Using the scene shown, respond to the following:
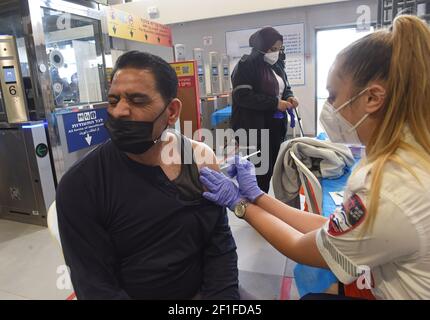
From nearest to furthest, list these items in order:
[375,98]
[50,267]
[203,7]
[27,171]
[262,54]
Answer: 1. [375,98]
2. [50,267]
3. [262,54]
4. [27,171]
5. [203,7]

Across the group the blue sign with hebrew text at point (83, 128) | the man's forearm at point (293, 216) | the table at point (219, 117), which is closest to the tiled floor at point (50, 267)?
the man's forearm at point (293, 216)

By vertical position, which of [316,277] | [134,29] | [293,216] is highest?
[134,29]

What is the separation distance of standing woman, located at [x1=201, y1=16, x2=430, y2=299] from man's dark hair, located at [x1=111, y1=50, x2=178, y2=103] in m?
0.57

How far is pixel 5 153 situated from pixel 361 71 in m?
3.33

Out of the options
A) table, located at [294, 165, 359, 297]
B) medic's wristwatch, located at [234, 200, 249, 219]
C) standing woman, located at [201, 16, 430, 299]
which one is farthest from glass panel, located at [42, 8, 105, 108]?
standing woman, located at [201, 16, 430, 299]

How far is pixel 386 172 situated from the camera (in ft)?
2.35

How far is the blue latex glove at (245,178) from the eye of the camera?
1.25 meters

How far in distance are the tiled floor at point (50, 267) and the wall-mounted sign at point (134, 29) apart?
2786mm

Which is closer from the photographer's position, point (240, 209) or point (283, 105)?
point (240, 209)

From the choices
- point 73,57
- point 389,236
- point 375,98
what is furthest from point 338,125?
point 73,57

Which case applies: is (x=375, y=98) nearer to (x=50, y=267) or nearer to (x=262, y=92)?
(x=262, y=92)

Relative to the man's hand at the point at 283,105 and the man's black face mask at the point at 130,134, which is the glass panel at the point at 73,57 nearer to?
the man's hand at the point at 283,105

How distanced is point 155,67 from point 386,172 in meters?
0.81

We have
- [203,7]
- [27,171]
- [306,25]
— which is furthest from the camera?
[203,7]
